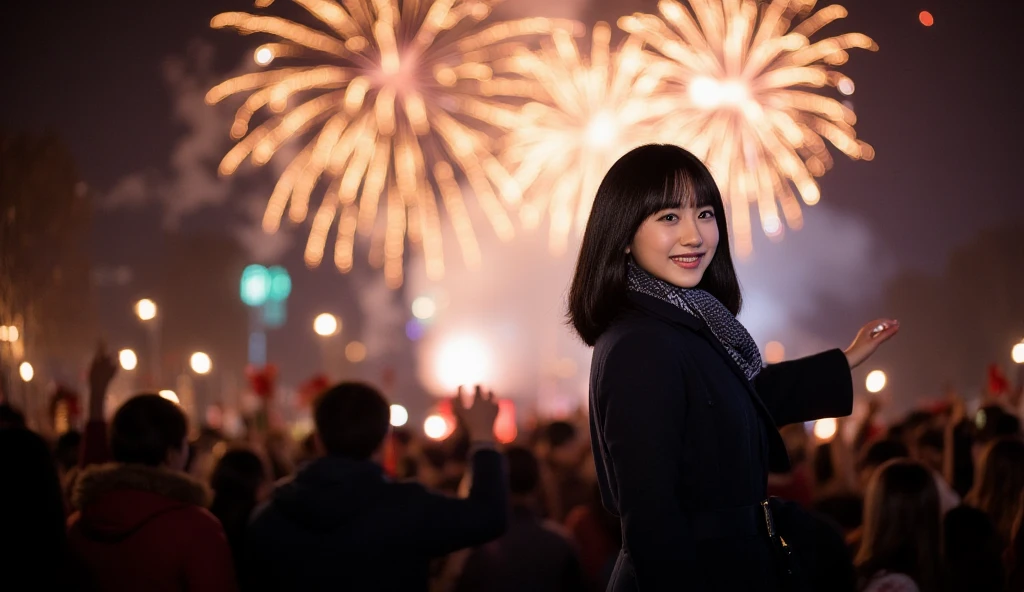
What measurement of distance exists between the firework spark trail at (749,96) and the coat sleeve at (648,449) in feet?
40.3

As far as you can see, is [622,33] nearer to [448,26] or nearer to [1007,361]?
[448,26]

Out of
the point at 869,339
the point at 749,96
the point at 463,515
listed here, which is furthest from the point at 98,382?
the point at 749,96

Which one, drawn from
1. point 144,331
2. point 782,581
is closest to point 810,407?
point 782,581

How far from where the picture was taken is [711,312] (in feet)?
10.3

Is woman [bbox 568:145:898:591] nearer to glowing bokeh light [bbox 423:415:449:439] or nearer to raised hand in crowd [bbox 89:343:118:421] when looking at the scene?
raised hand in crowd [bbox 89:343:118:421]

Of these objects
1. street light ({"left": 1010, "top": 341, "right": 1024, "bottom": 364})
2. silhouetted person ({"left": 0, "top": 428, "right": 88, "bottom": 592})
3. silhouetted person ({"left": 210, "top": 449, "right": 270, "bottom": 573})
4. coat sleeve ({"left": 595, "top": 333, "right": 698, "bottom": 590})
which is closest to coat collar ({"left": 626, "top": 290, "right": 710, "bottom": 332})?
coat sleeve ({"left": 595, "top": 333, "right": 698, "bottom": 590})

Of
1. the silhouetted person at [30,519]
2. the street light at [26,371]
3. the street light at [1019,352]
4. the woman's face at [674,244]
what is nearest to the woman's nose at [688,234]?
the woman's face at [674,244]

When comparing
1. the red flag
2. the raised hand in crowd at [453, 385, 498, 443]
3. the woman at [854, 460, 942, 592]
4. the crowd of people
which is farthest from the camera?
the red flag

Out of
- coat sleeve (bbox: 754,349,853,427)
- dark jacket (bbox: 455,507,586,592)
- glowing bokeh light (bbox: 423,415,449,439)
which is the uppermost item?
coat sleeve (bbox: 754,349,853,427)

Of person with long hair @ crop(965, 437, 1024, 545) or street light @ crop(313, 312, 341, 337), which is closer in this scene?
person with long hair @ crop(965, 437, 1024, 545)

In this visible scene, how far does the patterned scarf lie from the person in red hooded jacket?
6.86ft

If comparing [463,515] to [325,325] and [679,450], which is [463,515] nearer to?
[679,450]

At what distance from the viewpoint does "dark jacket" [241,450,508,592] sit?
446cm

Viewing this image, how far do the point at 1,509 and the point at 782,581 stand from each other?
2480 millimetres
